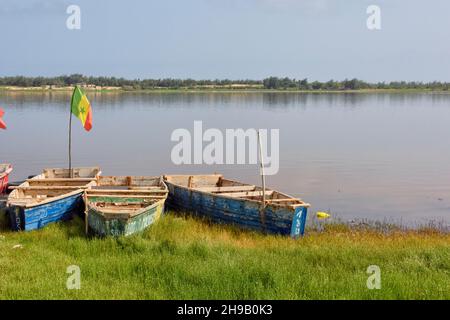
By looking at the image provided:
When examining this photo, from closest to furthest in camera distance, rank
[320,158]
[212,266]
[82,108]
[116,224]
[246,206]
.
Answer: [212,266] < [116,224] < [246,206] < [82,108] < [320,158]

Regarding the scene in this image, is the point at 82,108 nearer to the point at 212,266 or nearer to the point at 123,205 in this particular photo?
the point at 123,205

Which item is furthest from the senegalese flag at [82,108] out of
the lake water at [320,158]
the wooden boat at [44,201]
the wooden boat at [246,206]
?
the lake water at [320,158]

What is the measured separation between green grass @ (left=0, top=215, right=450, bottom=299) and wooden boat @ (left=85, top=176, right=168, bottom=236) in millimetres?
311

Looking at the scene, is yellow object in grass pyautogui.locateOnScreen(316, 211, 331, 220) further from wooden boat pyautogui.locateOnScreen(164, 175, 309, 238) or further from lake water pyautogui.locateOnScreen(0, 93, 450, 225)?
wooden boat pyautogui.locateOnScreen(164, 175, 309, 238)

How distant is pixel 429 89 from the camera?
569 ft

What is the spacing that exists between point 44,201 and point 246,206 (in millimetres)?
4445

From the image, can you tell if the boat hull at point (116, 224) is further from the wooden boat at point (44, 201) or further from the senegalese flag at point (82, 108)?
the senegalese flag at point (82, 108)

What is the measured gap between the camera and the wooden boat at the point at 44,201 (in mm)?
11891

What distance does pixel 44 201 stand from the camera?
12.2m

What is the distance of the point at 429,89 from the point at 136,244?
176871 mm

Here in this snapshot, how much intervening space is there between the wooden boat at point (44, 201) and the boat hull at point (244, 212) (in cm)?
266

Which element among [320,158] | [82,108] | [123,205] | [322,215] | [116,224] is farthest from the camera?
[320,158]

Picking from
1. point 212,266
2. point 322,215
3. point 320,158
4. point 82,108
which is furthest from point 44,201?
point 320,158
